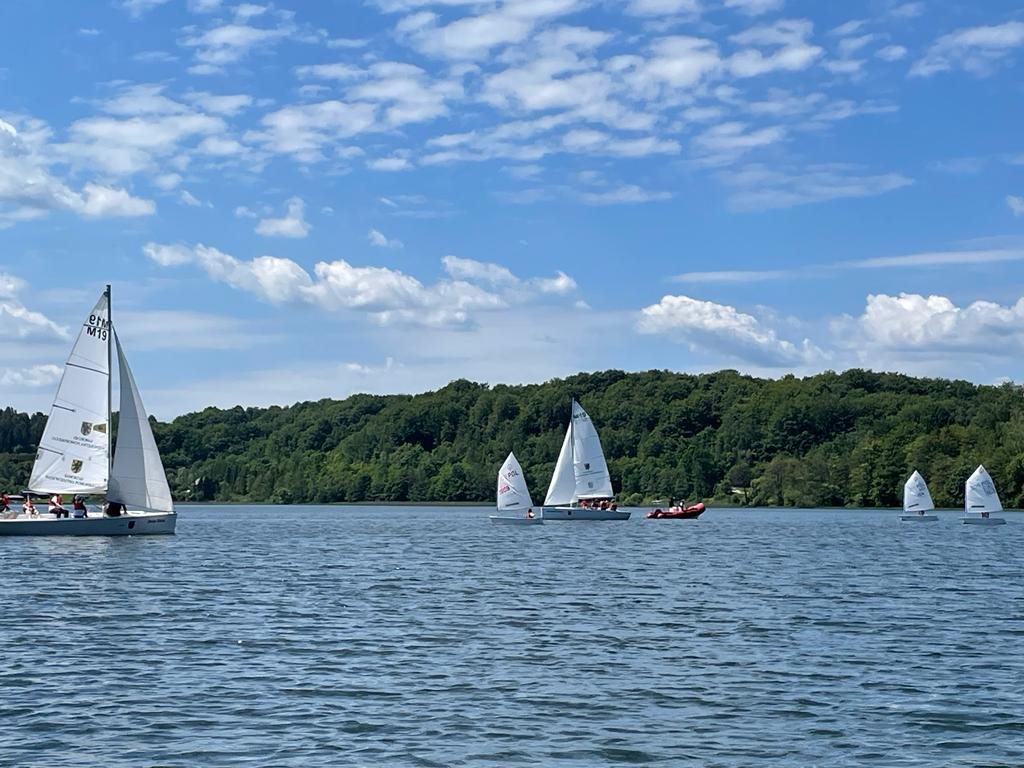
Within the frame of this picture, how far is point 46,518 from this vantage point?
68750 millimetres

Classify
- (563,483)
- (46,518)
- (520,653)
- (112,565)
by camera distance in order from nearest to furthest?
(520,653), (112,565), (46,518), (563,483)

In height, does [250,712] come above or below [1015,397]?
below

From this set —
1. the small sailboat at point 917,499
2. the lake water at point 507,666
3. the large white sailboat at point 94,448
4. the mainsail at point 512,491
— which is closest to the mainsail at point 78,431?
the large white sailboat at point 94,448

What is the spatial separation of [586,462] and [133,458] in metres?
45.5

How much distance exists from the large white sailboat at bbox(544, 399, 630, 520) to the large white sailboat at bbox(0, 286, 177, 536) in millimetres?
42945

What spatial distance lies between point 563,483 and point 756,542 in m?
27.4

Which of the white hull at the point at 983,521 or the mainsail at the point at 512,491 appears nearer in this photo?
the mainsail at the point at 512,491

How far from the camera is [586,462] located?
10712 cm

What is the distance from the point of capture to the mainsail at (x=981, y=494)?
392ft

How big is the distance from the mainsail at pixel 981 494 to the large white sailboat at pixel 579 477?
33.4 m

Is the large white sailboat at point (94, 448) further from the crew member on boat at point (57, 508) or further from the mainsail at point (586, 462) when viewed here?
the mainsail at point (586, 462)

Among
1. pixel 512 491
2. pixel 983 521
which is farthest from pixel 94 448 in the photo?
pixel 983 521

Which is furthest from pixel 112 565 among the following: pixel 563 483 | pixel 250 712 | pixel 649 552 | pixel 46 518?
pixel 563 483

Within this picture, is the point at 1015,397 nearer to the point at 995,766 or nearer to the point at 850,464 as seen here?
the point at 850,464
